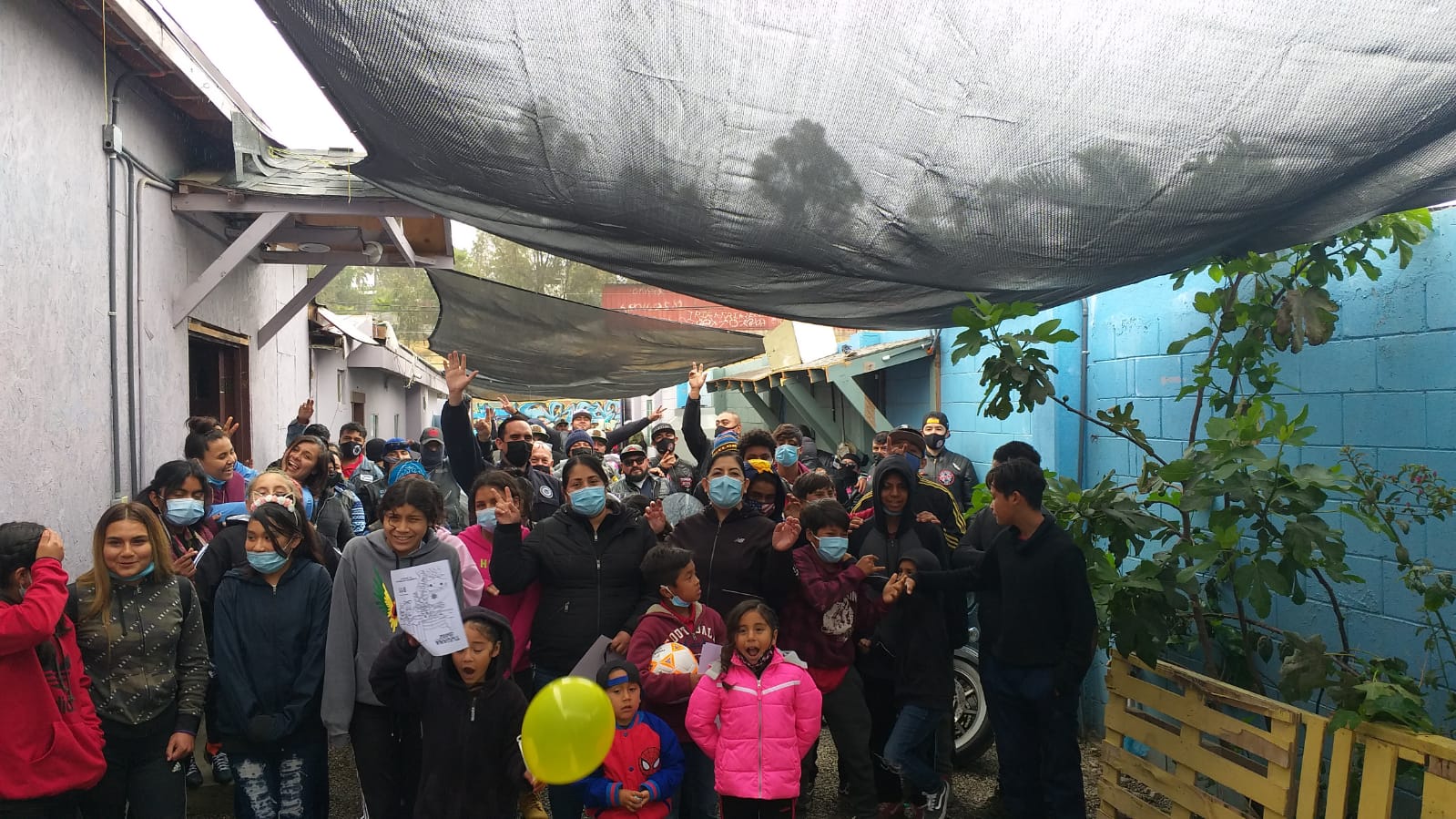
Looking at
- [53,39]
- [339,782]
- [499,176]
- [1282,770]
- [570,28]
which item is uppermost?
[53,39]

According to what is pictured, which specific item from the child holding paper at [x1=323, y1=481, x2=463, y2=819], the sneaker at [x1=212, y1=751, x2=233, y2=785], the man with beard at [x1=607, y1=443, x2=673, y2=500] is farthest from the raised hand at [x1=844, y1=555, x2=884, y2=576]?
the sneaker at [x1=212, y1=751, x2=233, y2=785]

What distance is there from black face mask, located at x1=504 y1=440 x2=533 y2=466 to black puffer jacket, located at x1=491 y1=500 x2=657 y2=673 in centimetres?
188

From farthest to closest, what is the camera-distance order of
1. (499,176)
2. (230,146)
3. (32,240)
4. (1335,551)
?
(230,146) < (32,240) < (1335,551) < (499,176)

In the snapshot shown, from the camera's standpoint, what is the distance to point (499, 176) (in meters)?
2.80

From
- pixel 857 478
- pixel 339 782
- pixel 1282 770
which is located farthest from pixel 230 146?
pixel 1282 770

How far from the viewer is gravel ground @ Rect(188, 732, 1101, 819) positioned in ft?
17.2

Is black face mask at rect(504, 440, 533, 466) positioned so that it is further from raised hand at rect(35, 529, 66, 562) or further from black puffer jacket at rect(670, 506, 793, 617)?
raised hand at rect(35, 529, 66, 562)

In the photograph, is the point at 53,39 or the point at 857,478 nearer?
the point at 53,39

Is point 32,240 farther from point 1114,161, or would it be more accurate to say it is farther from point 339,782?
point 1114,161

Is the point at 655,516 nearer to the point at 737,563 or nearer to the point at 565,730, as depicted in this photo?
the point at 737,563

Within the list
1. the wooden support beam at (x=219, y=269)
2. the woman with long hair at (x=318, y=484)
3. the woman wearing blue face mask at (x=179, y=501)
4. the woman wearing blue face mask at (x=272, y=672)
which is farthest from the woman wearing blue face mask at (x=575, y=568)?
the wooden support beam at (x=219, y=269)

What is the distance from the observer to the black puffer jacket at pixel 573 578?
451 centimetres

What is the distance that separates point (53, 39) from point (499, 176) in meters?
4.03

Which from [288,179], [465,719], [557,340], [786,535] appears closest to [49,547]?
[465,719]
